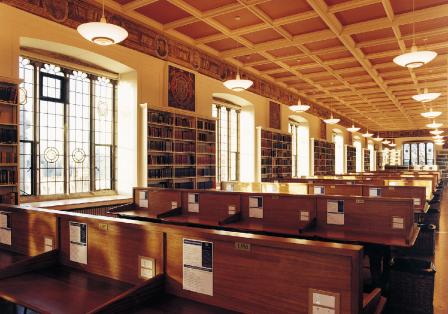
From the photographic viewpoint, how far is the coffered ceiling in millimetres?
6520

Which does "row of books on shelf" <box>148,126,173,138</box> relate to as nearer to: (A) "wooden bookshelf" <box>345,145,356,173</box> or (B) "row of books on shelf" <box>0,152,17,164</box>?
(B) "row of books on shelf" <box>0,152,17,164</box>

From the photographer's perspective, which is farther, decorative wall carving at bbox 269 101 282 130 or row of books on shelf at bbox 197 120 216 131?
decorative wall carving at bbox 269 101 282 130

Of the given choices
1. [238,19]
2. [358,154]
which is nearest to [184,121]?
[238,19]

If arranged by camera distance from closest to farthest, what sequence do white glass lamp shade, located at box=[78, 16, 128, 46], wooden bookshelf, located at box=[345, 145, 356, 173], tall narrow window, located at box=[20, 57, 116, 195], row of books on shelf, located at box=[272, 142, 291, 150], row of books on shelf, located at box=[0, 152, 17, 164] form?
1. white glass lamp shade, located at box=[78, 16, 128, 46]
2. row of books on shelf, located at box=[0, 152, 17, 164]
3. tall narrow window, located at box=[20, 57, 116, 195]
4. row of books on shelf, located at box=[272, 142, 291, 150]
5. wooden bookshelf, located at box=[345, 145, 356, 173]

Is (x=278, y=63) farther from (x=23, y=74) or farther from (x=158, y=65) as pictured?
(x=23, y=74)

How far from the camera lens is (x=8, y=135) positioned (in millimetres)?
4867

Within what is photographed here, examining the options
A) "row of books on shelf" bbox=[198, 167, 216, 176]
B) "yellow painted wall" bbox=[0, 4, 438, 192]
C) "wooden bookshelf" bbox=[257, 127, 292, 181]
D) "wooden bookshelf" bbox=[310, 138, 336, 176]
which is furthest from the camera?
"wooden bookshelf" bbox=[310, 138, 336, 176]

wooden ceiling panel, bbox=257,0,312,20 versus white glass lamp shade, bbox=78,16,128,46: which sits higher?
wooden ceiling panel, bbox=257,0,312,20

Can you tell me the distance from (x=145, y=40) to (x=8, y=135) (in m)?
3.56

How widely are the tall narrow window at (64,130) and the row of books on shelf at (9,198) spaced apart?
37.2 inches

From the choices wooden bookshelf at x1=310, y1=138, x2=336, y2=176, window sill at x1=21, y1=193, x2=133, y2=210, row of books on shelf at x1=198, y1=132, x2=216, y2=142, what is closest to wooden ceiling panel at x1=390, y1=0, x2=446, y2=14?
row of books on shelf at x1=198, y1=132, x2=216, y2=142

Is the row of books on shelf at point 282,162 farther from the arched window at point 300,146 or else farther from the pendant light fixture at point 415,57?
the pendant light fixture at point 415,57

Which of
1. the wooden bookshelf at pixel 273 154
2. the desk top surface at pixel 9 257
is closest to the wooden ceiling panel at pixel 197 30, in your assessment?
the wooden bookshelf at pixel 273 154

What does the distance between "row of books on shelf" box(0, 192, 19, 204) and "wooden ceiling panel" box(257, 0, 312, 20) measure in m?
5.10
